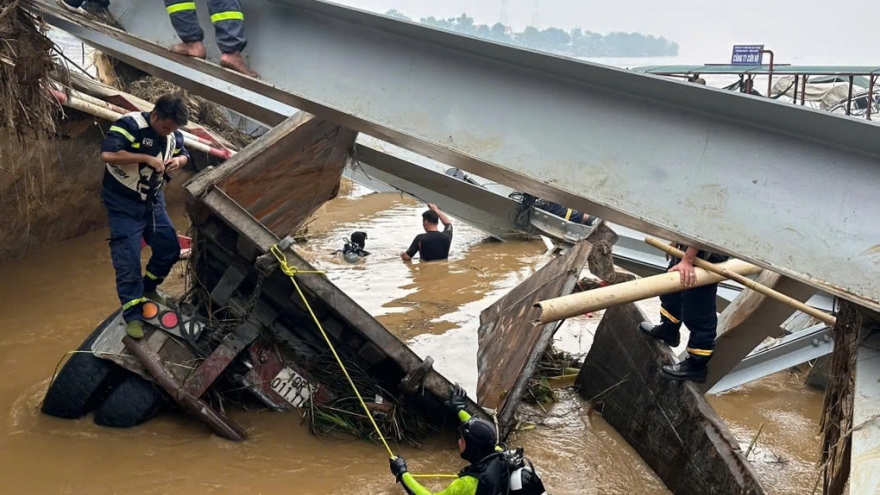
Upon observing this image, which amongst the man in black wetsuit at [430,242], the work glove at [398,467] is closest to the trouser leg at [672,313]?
the work glove at [398,467]

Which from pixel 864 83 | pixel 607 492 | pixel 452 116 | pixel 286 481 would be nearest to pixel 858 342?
pixel 452 116

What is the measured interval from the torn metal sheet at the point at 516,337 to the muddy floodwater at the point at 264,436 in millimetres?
553

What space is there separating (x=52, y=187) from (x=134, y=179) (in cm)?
373

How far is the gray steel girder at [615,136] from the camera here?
6.73ft

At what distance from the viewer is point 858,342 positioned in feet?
7.79

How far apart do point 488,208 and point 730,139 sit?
13.7 ft

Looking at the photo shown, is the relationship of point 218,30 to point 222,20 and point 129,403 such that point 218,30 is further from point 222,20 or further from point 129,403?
point 129,403

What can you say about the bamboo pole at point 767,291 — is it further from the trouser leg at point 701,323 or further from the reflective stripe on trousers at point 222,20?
the reflective stripe on trousers at point 222,20

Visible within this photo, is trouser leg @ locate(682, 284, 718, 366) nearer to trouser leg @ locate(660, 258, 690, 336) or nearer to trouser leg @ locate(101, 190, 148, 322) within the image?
trouser leg @ locate(660, 258, 690, 336)

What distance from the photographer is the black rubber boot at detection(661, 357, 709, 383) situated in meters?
4.39

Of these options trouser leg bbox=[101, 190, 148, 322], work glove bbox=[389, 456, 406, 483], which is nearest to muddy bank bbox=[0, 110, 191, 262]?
trouser leg bbox=[101, 190, 148, 322]

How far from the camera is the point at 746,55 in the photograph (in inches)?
626

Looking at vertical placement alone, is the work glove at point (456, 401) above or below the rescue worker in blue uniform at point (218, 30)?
below

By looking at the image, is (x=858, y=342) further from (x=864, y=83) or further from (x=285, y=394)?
(x=864, y=83)
